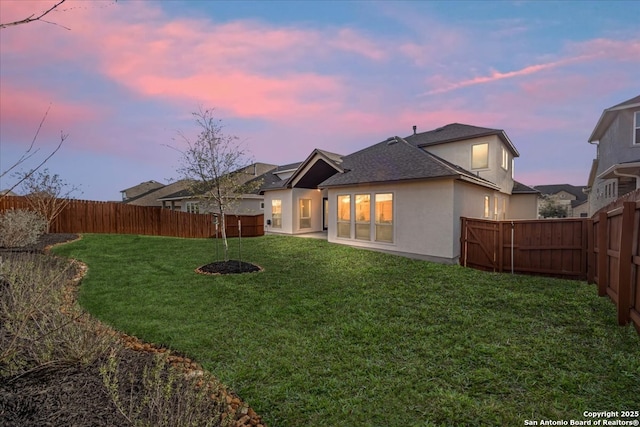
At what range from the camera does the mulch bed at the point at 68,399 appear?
8.07 ft

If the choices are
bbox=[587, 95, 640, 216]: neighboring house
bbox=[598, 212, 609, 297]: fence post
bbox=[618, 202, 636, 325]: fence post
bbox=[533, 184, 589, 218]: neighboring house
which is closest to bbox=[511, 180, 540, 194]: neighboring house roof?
bbox=[587, 95, 640, 216]: neighboring house

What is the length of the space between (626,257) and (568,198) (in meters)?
57.5

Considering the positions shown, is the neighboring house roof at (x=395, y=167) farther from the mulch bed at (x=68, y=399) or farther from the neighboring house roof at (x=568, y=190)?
the neighboring house roof at (x=568, y=190)

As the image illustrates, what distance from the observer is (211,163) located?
33.4ft

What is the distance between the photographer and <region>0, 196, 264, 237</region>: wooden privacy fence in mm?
16016

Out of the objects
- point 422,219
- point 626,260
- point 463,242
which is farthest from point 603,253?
point 422,219

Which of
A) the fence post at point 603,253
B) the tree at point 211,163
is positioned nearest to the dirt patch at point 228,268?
the tree at point 211,163

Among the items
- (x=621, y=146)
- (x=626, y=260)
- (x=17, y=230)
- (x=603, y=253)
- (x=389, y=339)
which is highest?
(x=621, y=146)

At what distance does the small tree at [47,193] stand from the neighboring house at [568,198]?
50.6 meters

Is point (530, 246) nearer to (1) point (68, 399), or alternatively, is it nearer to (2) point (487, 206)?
(2) point (487, 206)

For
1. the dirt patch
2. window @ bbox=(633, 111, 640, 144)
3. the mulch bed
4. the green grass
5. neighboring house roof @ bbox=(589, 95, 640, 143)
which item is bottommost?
the green grass

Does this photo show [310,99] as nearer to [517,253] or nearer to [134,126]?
[134,126]

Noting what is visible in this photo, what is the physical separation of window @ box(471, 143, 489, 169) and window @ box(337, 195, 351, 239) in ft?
22.8

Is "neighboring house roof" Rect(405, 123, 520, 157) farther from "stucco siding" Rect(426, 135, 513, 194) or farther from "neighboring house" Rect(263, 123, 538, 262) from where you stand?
"stucco siding" Rect(426, 135, 513, 194)
